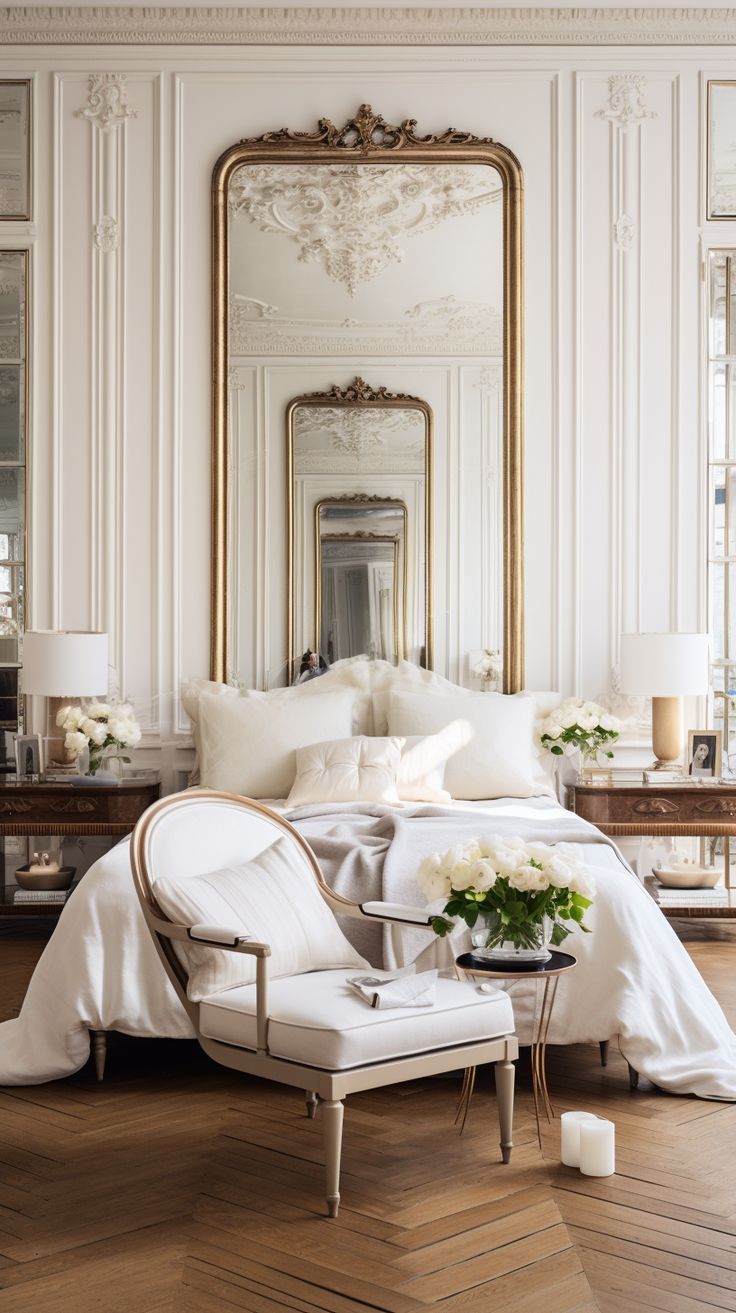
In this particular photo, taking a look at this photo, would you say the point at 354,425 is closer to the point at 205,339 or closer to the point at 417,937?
the point at 205,339

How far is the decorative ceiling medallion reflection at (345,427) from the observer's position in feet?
19.2

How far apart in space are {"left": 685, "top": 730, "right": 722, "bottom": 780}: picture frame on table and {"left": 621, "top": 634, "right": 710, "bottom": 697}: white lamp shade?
0.29m

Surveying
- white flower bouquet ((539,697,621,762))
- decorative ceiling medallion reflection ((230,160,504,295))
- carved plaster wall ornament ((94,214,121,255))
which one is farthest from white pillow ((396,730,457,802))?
carved plaster wall ornament ((94,214,121,255))

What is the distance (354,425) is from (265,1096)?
3240 millimetres

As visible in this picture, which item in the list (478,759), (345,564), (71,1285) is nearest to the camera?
(71,1285)

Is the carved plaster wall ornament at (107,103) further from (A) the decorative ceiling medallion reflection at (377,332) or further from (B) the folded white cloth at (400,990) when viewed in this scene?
(B) the folded white cloth at (400,990)

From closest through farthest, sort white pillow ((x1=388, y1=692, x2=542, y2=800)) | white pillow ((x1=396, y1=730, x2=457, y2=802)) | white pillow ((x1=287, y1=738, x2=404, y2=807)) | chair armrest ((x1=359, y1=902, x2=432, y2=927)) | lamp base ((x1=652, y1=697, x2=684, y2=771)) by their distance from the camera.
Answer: chair armrest ((x1=359, y1=902, x2=432, y2=927)) → white pillow ((x1=287, y1=738, x2=404, y2=807)) → white pillow ((x1=396, y1=730, x2=457, y2=802)) → white pillow ((x1=388, y1=692, x2=542, y2=800)) → lamp base ((x1=652, y1=697, x2=684, y2=771))

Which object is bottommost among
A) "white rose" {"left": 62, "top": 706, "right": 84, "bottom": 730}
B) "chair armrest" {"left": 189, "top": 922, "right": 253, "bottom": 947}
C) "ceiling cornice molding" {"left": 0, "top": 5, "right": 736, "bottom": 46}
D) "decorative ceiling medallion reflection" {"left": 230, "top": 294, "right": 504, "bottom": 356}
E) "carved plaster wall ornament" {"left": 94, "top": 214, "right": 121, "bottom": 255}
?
"chair armrest" {"left": 189, "top": 922, "right": 253, "bottom": 947}

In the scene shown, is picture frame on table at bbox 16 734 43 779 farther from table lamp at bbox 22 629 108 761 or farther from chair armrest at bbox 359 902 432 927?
chair armrest at bbox 359 902 432 927

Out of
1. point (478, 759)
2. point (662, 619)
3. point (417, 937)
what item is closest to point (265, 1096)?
point (417, 937)

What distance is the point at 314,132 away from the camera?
5883 millimetres

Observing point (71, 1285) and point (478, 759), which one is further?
point (478, 759)

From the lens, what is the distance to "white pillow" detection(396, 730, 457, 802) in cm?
511

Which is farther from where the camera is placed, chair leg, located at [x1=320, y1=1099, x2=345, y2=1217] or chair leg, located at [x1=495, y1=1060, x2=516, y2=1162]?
chair leg, located at [x1=495, y1=1060, x2=516, y2=1162]
